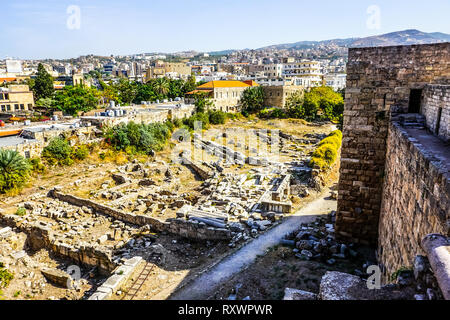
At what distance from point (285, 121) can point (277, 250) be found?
113 feet

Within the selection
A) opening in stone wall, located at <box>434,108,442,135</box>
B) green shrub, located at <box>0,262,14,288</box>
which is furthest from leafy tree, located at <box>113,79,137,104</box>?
opening in stone wall, located at <box>434,108,442,135</box>

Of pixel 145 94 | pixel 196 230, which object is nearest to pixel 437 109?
pixel 196 230

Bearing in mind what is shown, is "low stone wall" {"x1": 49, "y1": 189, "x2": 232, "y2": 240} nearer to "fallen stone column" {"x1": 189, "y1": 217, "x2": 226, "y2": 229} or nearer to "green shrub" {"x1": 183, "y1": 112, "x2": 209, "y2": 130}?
"fallen stone column" {"x1": 189, "y1": 217, "x2": 226, "y2": 229}

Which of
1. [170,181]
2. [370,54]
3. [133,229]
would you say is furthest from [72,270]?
[370,54]

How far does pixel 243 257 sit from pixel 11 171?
574 inches

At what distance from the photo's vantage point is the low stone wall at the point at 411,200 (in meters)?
3.71

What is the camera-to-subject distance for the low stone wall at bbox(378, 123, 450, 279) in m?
3.71

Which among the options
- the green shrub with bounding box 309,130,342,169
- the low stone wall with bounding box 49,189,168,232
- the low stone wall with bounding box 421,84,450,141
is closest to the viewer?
the low stone wall with bounding box 421,84,450,141

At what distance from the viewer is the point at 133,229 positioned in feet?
44.9

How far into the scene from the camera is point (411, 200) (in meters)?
4.99

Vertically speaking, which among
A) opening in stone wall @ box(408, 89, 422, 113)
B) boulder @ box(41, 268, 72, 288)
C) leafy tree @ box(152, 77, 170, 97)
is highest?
leafy tree @ box(152, 77, 170, 97)

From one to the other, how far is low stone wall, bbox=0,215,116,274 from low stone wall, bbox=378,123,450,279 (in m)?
9.03

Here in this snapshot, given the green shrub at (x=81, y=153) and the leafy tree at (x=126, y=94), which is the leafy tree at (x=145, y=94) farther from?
the green shrub at (x=81, y=153)

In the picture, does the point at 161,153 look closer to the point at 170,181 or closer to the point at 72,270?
the point at 170,181
